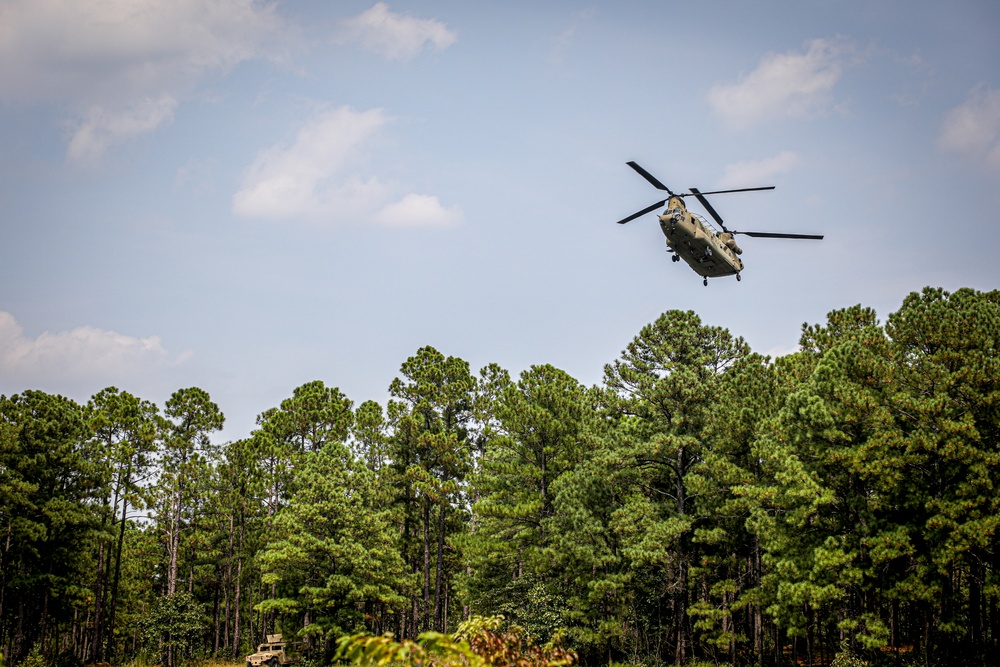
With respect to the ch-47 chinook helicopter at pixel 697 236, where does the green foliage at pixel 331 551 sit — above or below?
below

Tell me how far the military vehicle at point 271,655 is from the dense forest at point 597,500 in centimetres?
143

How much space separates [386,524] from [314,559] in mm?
3447

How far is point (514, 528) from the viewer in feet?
103

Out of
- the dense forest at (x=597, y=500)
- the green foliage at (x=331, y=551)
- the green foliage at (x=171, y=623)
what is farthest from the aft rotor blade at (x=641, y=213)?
the green foliage at (x=171, y=623)

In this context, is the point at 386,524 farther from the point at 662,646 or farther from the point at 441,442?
→ the point at 662,646

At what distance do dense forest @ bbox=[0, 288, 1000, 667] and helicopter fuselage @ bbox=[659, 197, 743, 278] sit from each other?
2.66 m

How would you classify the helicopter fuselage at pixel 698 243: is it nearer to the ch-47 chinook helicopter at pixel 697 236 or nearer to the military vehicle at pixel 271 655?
the ch-47 chinook helicopter at pixel 697 236

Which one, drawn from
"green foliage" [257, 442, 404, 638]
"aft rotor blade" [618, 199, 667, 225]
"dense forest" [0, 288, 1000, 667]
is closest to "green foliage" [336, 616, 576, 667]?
"dense forest" [0, 288, 1000, 667]

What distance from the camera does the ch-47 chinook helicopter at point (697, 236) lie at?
24969 millimetres

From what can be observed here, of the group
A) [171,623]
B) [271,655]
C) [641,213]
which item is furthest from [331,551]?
[641,213]

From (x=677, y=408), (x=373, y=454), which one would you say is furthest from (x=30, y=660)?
(x=677, y=408)

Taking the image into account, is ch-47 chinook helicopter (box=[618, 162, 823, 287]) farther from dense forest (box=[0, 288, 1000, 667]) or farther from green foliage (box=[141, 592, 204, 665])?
green foliage (box=[141, 592, 204, 665])

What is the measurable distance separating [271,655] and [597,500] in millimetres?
16106

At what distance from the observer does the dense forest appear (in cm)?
2011
